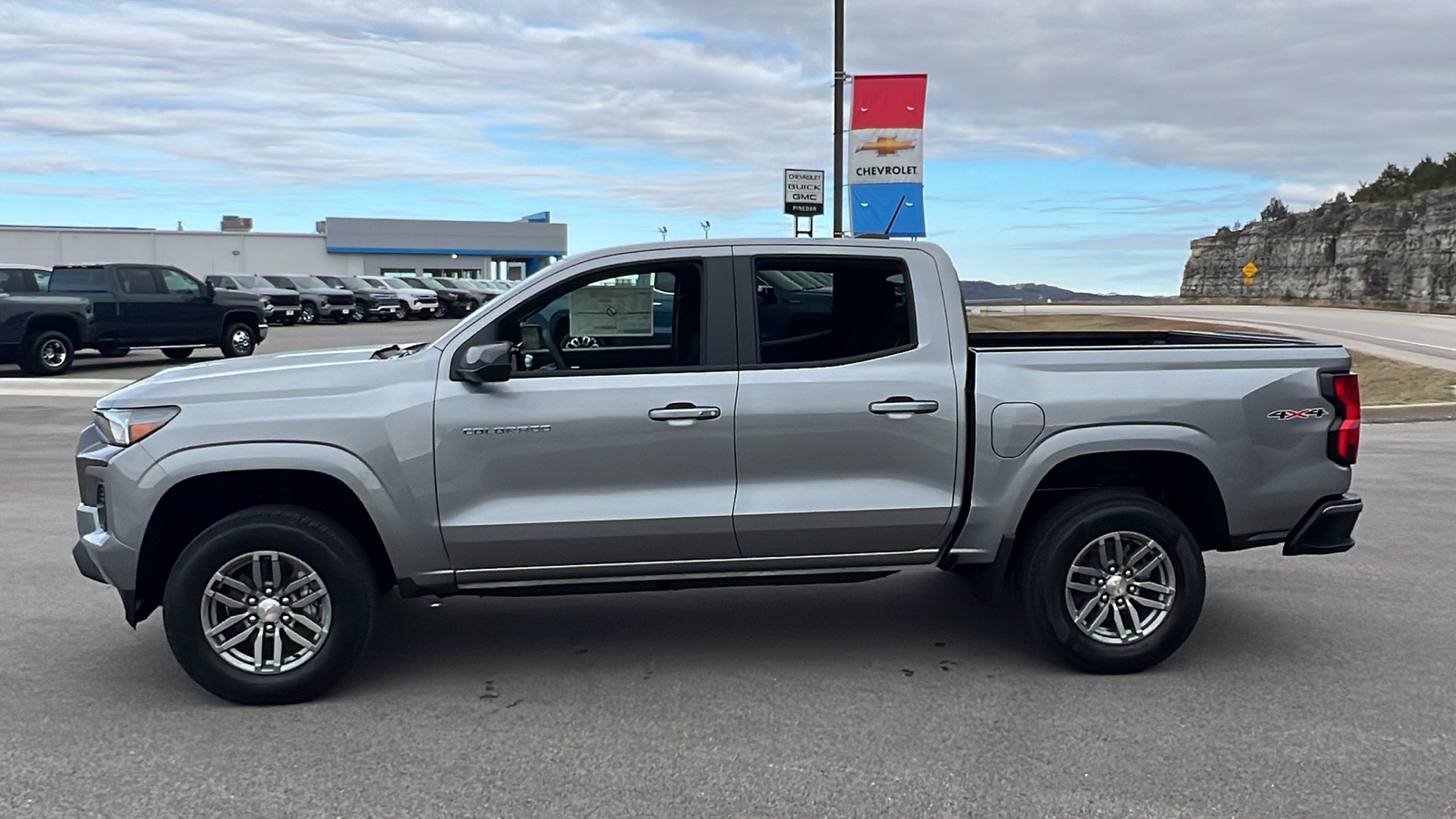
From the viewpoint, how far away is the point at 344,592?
4793mm

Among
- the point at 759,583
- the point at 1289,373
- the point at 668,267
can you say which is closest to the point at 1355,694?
the point at 1289,373

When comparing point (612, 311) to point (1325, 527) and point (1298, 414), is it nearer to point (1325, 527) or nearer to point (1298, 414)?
point (1298, 414)

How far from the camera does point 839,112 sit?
2111 cm

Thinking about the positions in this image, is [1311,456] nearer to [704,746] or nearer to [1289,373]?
[1289,373]

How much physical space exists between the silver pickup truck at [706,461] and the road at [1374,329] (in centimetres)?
1703

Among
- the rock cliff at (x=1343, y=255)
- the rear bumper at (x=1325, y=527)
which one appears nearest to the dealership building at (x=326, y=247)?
the rock cliff at (x=1343, y=255)

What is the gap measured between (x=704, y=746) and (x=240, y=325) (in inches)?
861

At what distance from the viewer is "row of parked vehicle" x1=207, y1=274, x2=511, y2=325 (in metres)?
39.3

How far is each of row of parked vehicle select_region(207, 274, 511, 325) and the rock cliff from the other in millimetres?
43333

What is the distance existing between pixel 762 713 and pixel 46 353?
20.0 m

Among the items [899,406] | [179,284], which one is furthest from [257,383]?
[179,284]

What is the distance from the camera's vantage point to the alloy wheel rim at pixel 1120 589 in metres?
5.15

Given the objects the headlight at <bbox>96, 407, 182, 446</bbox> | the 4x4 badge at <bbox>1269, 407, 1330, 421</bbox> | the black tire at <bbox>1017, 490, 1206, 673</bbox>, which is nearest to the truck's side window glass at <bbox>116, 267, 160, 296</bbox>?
the headlight at <bbox>96, 407, 182, 446</bbox>

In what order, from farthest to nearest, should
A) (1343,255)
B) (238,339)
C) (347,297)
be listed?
(1343,255)
(347,297)
(238,339)
